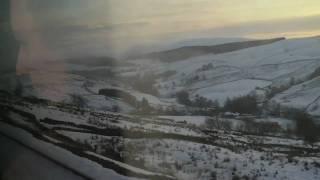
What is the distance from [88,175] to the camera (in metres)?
4.33

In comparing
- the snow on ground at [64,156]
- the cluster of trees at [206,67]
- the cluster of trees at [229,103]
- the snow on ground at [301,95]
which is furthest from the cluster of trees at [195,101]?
the snow on ground at [64,156]

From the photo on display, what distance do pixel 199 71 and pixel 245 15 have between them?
0.38 meters

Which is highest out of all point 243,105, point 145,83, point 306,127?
point 145,83

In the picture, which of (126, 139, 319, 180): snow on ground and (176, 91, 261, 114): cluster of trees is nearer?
(126, 139, 319, 180): snow on ground

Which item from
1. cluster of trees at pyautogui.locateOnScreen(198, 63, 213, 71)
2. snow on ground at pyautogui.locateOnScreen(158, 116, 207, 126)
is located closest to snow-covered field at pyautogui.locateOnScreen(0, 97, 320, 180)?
snow on ground at pyautogui.locateOnScreen(158, 116, 207, 126)

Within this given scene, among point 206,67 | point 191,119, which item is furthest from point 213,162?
point 206,67

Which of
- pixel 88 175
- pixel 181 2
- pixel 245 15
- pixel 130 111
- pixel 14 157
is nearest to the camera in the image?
pixel 245 15

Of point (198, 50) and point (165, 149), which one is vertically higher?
point (198, 50)

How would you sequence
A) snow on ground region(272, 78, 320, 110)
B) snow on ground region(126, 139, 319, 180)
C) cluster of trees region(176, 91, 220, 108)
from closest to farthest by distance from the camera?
snow on ground region(272, 78, 320, 110), snow on ground region(126, 139, 319, 180), cluster of trees region(176, 91, 220, 108)

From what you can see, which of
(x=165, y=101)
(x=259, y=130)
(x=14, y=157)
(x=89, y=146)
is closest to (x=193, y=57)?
(x=165, y=101)

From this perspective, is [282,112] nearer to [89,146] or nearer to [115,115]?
[115,115]

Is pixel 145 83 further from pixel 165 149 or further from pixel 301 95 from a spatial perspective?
pixel 301 95

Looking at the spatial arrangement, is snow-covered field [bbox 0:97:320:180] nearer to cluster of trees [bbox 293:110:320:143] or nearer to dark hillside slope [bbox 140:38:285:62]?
cluster of trees [bbox 293:110:320:143]

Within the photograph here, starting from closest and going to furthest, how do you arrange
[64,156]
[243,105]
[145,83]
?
[243,105] < [145,83] < [64,156]
